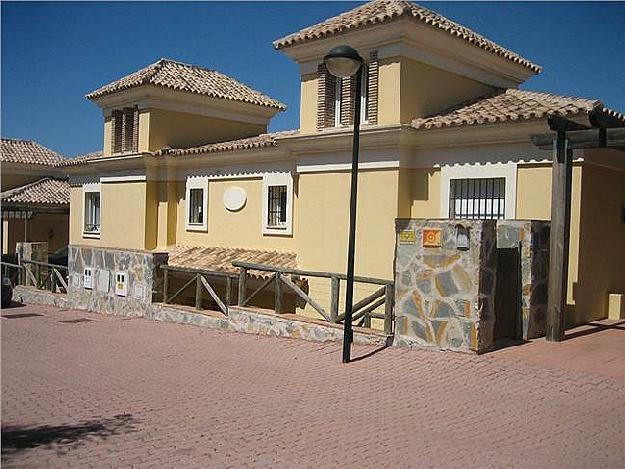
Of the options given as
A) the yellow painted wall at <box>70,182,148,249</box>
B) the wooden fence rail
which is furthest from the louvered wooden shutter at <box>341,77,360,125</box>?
the wooden fence rail

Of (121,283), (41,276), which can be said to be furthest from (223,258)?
(41,276)

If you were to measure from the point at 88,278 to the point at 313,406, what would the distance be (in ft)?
35.8

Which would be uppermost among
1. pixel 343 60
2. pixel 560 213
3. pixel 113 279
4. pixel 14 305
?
pixel 343 60

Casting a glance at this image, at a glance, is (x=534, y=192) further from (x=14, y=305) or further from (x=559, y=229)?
(x=14, y=305)

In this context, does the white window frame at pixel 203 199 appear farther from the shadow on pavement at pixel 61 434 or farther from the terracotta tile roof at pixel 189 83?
the shadow on pavement at pixel 61 434

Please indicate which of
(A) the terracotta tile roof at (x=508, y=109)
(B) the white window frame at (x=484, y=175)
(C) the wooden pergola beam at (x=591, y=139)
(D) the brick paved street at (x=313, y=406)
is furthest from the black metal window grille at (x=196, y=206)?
(C) the wooden pergola beam at (x=591, y=139)

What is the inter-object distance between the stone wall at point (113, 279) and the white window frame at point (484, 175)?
637cm

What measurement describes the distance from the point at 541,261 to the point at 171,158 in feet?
38.5

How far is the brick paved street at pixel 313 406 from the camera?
5461mm

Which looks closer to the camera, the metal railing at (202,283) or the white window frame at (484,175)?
the white window frame at (484,175)

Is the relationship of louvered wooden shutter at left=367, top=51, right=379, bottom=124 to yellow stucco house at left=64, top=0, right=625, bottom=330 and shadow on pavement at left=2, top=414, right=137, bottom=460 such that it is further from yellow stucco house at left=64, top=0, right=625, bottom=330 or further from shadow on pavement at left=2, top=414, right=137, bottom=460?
shadow on pavement at left=2, top=414, right=137, bottom=460

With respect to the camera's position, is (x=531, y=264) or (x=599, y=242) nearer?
(x=531, y=264)

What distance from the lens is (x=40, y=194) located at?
27422 mm

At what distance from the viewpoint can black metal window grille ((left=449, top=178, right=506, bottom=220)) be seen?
37.9 ft
